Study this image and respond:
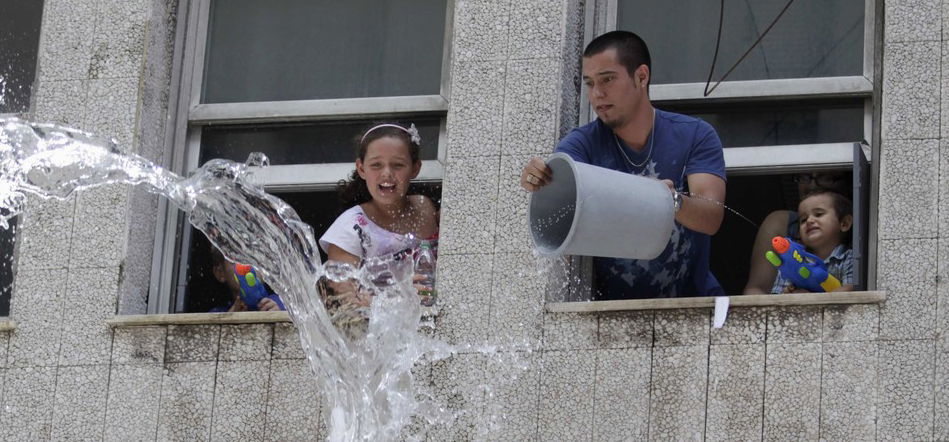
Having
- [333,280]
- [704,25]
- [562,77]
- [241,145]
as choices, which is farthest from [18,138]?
[704,25]

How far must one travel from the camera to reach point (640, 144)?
9.16m

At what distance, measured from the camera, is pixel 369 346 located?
9297 millimetres

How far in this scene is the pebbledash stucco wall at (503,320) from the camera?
8539mm

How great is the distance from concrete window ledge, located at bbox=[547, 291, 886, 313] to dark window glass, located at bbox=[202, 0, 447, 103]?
1.59 metres

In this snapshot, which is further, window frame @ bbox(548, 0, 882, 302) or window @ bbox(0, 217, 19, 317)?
window @ bbox(0, 217, 19, 317)

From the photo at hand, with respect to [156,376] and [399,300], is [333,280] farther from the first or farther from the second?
[156,376]

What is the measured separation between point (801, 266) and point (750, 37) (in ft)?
4.37

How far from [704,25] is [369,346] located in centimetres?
214

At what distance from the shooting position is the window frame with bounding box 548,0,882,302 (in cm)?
920

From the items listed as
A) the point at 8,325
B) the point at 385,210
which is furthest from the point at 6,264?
the point at 385,210

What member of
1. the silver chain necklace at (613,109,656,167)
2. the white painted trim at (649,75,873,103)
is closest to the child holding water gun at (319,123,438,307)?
the silver chain necklace at (613,109,656,167)

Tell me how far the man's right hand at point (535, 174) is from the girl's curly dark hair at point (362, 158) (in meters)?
1.16

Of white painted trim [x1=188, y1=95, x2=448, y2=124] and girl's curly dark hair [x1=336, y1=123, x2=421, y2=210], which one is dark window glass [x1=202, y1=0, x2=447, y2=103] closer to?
white painted trim [x1=188, y1=95, x2=448, y2=124]

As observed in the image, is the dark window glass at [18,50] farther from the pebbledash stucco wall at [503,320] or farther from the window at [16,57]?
the pebbledash stucco wall at [503,320]
